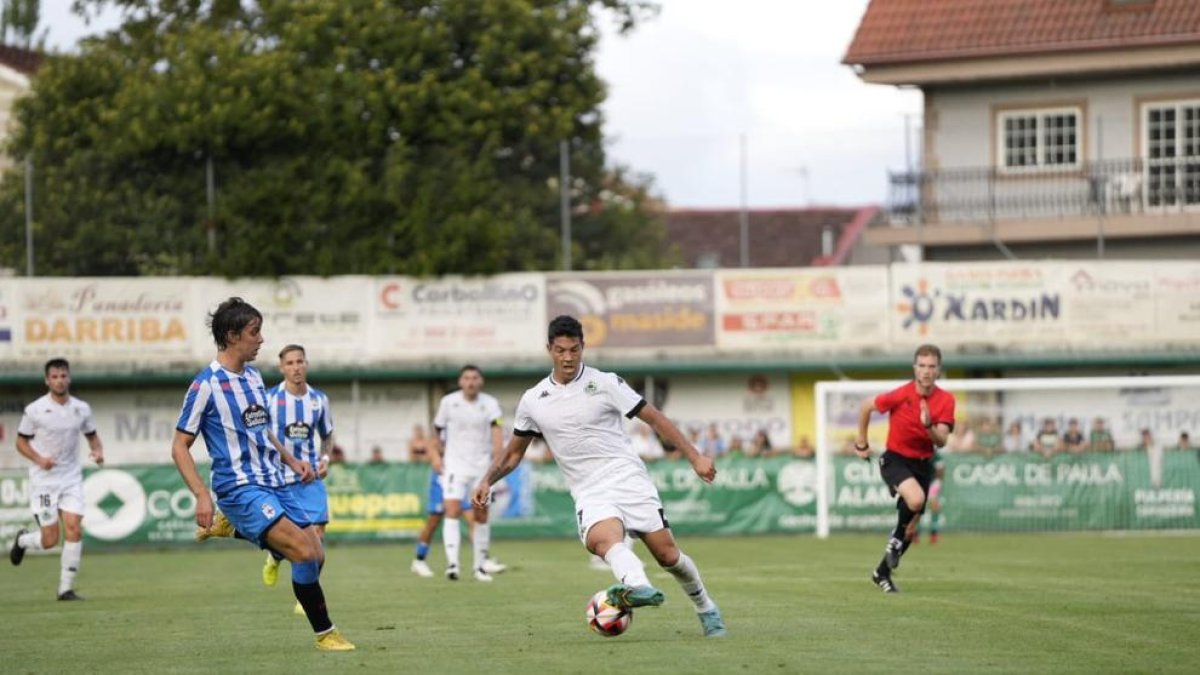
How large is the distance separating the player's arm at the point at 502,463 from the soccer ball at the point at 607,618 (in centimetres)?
108

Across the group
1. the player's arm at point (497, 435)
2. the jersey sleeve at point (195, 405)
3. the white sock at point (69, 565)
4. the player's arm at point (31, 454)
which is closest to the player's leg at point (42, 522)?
the player's arm at point (31, 454)

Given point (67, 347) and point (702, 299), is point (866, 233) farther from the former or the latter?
point (67, 347)

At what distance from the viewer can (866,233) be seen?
40125 mm

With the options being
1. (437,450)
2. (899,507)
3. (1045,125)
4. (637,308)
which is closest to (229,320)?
(899,507)

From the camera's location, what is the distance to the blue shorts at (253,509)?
1183 cm

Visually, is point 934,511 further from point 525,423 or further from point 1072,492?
point 525,423

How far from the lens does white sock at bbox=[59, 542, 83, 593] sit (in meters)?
18.7

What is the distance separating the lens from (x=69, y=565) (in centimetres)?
1878

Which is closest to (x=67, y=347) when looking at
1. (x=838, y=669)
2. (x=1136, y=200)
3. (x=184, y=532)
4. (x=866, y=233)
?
(x=184, y=532)

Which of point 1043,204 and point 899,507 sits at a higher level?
point 1043,204

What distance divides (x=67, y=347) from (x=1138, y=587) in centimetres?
2603

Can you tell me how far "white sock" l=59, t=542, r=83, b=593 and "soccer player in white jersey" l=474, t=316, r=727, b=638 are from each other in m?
7.72

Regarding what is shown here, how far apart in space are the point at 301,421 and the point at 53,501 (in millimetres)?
3883

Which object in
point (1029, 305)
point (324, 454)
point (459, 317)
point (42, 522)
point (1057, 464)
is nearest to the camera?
point (324, 454)
